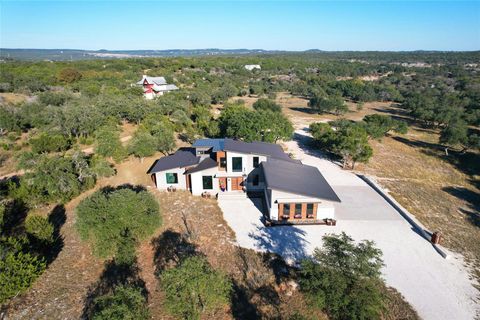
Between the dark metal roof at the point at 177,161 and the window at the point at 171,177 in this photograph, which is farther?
Answer: the window at the point at 171,177

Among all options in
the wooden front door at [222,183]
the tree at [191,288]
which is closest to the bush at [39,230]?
the tree at [191,288]

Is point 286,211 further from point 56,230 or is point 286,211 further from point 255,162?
point 56,230

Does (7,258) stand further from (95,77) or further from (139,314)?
(95,77)

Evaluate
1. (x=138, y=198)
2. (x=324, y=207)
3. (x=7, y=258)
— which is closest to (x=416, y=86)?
(x=324, y=207)

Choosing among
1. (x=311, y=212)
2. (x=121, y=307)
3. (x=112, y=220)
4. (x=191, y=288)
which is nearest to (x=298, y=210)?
(x=311, y=212)

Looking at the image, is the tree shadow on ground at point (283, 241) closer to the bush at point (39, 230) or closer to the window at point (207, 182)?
the window at point (207, 182)
